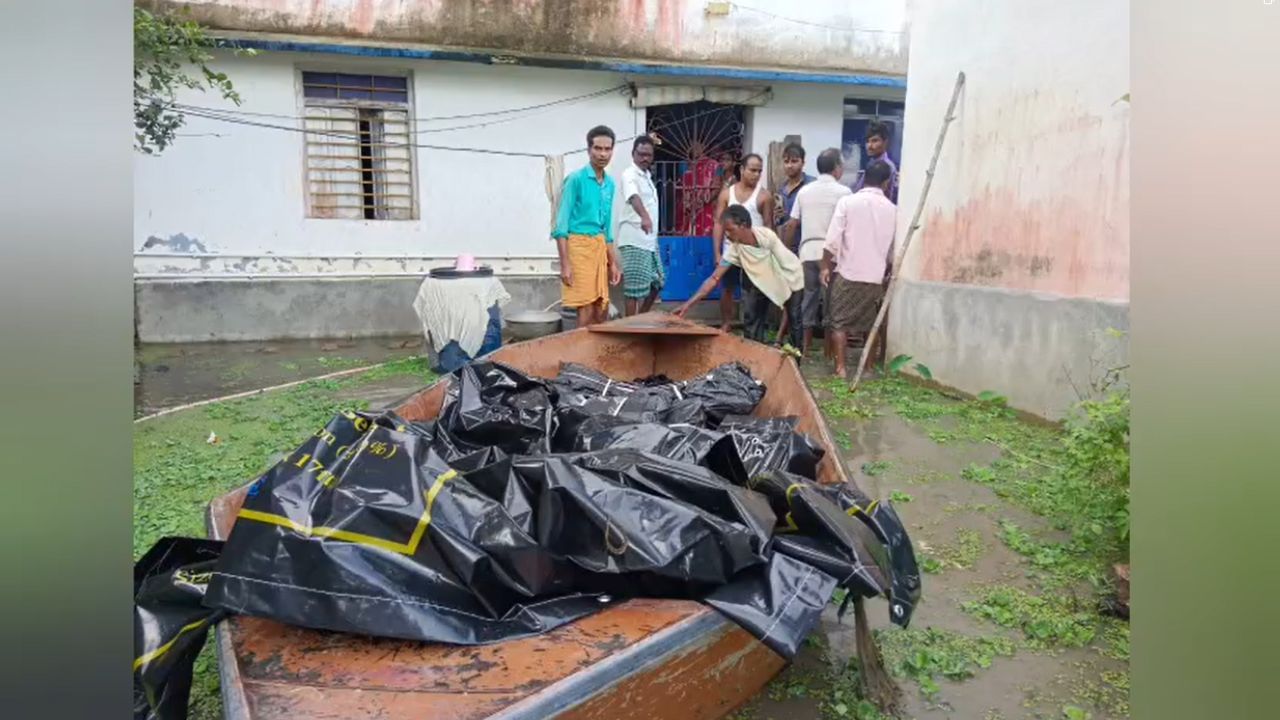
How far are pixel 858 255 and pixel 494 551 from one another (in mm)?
5741

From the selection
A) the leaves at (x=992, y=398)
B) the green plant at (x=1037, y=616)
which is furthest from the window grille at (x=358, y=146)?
the green plant at (x=1037, y=616)

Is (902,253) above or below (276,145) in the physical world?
below

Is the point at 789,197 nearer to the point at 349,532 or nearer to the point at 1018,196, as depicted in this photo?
the point at 1018,196

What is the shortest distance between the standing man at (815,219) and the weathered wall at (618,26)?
283 centimetres

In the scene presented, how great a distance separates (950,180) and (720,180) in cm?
376

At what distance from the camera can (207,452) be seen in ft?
15.5

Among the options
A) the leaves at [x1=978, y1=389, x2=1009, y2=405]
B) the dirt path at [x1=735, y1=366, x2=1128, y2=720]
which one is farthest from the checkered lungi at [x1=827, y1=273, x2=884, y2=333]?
the dirt path at [x1=735, y1=366, x2=1128, y2=720]

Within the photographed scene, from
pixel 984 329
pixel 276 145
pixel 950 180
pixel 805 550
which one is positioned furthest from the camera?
pixel 276 145

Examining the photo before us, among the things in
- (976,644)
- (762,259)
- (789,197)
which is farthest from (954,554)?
(789,197)

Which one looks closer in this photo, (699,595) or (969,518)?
(699,595)

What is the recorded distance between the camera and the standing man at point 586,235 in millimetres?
6441
